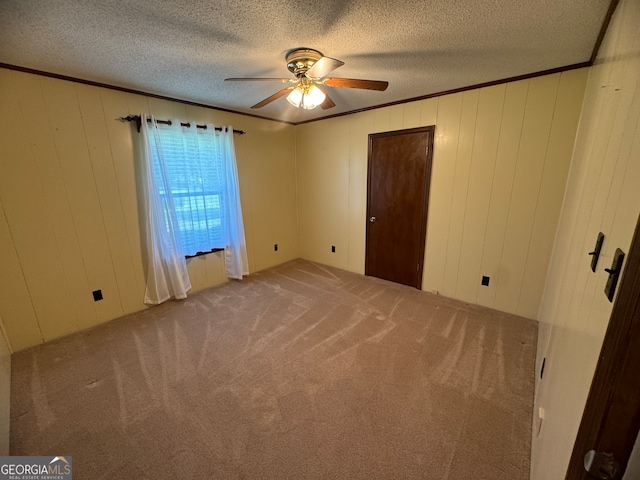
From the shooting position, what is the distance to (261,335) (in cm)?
242

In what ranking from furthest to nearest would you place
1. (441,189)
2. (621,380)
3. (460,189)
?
1. (441,189)
2. (460,189)
3. (621,380)

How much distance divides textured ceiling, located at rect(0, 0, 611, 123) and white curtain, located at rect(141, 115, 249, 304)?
0.63 meters

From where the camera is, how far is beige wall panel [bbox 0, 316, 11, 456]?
4.57 feet

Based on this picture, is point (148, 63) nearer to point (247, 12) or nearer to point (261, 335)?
point (247, 12)

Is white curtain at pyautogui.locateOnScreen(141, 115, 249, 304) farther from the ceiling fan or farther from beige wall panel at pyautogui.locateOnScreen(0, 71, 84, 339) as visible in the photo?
the ceiling fan

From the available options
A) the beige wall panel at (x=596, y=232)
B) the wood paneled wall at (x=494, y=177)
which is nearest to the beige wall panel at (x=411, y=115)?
the wood paneled wall at (x=494, y=177)

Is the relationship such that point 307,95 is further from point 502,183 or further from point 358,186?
point 502,183

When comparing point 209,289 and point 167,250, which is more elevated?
point 167,250

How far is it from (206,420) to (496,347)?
7.54ft

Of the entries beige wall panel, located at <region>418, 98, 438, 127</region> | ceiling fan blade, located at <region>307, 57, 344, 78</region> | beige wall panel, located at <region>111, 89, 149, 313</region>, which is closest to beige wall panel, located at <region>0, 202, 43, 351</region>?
beige wall panel, located at <region>111, 89, 149, 313</region>

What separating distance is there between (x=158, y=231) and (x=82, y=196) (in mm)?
691

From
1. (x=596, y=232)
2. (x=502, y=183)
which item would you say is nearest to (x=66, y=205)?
(x=596, y=232)

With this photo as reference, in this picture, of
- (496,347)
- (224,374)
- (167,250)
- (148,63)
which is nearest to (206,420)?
(224,374)

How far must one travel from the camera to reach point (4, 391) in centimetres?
167
